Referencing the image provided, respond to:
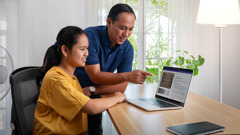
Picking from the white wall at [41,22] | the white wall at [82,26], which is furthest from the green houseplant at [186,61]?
the white wall at [41,22]

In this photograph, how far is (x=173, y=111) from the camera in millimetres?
1424

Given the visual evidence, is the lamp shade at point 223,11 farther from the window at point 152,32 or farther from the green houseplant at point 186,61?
the window at point 152,32

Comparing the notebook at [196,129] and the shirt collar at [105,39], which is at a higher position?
the shirt collar at [105,39]

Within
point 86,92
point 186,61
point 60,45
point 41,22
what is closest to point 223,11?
point 186,61

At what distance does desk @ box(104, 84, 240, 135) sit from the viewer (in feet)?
3.69

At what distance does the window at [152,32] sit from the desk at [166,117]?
1666mm

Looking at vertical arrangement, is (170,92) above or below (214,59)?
below

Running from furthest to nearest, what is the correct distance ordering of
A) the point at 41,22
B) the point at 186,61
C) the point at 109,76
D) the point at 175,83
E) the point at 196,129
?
the point at 41,22 → the point at 186,61 → the point at 109,76 → the point at 175,83 → the point at 196,129

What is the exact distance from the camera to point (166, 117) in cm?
130

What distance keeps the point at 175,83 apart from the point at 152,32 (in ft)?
5.65

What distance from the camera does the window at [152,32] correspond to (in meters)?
3.21

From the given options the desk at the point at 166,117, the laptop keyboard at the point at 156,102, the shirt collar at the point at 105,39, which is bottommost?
the desk at the point at 166,117

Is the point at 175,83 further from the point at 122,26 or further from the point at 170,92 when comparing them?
the point at 122,26

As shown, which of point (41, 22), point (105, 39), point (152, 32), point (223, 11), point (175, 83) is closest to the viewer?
point (175, 83)
